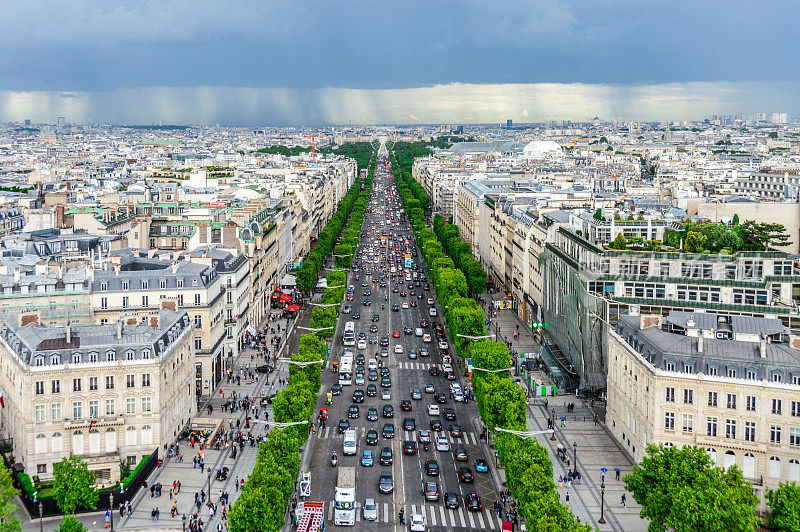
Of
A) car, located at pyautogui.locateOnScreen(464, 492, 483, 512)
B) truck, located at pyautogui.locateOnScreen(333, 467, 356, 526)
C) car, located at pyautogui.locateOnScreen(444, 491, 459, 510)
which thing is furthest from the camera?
car, located at pyautogui.locateOnScreen(444, 491, 459, 510)

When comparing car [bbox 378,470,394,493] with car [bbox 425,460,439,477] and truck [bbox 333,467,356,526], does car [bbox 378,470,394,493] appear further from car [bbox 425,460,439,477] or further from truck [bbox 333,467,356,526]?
car [bbox 425,460,439,477]

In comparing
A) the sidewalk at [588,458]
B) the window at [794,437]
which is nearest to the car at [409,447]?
the sidewalk at [588,458]

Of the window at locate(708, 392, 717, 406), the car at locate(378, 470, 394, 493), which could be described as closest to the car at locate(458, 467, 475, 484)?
the car at locate(378, 470, 394, 493)

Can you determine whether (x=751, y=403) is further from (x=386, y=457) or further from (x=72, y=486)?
(x=72, y=486)

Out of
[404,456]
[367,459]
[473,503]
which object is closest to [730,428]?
[473,503]

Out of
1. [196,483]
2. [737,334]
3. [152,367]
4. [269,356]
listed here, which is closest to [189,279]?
[269,356]

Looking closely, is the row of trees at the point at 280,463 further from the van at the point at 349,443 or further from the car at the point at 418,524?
the car at the point at 418,524
